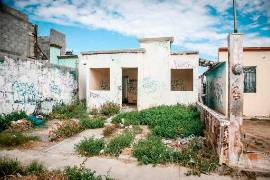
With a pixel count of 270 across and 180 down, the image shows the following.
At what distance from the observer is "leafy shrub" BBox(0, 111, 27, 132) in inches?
372

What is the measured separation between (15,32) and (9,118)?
799 centimetres

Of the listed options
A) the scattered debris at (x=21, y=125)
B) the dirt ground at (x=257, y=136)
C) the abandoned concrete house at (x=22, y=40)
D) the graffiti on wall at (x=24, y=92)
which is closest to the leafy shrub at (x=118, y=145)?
the dirt ground at (x=257, y=136)

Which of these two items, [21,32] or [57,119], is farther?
[21,32]

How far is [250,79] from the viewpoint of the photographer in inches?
539

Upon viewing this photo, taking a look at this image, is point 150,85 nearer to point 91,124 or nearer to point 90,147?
point 91,124

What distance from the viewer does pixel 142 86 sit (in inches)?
552

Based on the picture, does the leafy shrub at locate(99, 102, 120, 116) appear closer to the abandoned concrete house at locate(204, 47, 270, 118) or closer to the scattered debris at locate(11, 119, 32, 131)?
the scattered debris at locate(11, 119, 32, 131)

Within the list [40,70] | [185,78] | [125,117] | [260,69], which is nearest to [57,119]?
[40,70]

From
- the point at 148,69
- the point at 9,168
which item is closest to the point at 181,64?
the point at 148,69

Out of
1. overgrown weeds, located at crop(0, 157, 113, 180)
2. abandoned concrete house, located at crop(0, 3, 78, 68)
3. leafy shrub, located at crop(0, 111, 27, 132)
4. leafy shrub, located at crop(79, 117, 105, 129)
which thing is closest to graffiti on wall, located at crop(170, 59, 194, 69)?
leafy shrub, located at crop(79, 117, 105, 129)

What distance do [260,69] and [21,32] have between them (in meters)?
15.7

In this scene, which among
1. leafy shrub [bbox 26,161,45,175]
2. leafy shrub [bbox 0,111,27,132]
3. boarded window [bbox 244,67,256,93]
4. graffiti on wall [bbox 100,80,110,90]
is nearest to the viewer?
leafy shrub [bbox 26,161,45,175]

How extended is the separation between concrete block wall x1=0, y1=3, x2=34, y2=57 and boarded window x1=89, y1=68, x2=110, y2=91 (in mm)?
5482

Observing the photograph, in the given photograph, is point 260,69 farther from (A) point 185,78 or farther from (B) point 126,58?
(B) point 126,58
